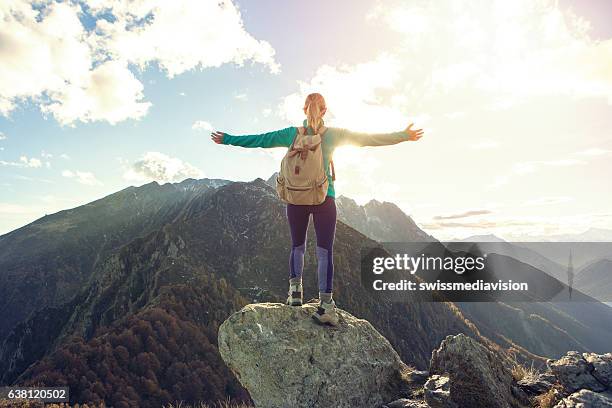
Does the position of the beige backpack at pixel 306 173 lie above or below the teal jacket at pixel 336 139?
below

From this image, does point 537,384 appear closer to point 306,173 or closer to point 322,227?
point 322,227

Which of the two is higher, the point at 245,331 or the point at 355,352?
the point at 245,331

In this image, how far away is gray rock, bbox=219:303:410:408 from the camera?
6.78 meters

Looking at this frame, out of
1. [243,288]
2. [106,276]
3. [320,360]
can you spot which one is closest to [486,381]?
[320,360]

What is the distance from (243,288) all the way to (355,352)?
107 metres

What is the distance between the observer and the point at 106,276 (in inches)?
4875

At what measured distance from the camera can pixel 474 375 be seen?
6.21 meters

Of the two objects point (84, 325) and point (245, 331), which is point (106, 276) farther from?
point (245, 331)

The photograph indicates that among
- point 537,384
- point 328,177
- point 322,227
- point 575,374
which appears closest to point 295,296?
point 322,227

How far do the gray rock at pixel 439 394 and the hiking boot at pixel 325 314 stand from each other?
2186 millimetres

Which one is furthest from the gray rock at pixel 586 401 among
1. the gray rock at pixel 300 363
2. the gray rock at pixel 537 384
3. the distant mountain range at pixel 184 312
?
the distant mountain range at pixel 184 312

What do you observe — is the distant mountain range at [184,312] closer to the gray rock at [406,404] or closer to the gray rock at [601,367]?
the gray rock at [406,404]

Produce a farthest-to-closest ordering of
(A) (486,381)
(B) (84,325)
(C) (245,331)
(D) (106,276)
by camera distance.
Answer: (D) (106,276)
(B) (84,325)
(C) (245,331)
(A) (486,381)

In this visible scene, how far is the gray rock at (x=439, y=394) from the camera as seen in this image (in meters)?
5.89
